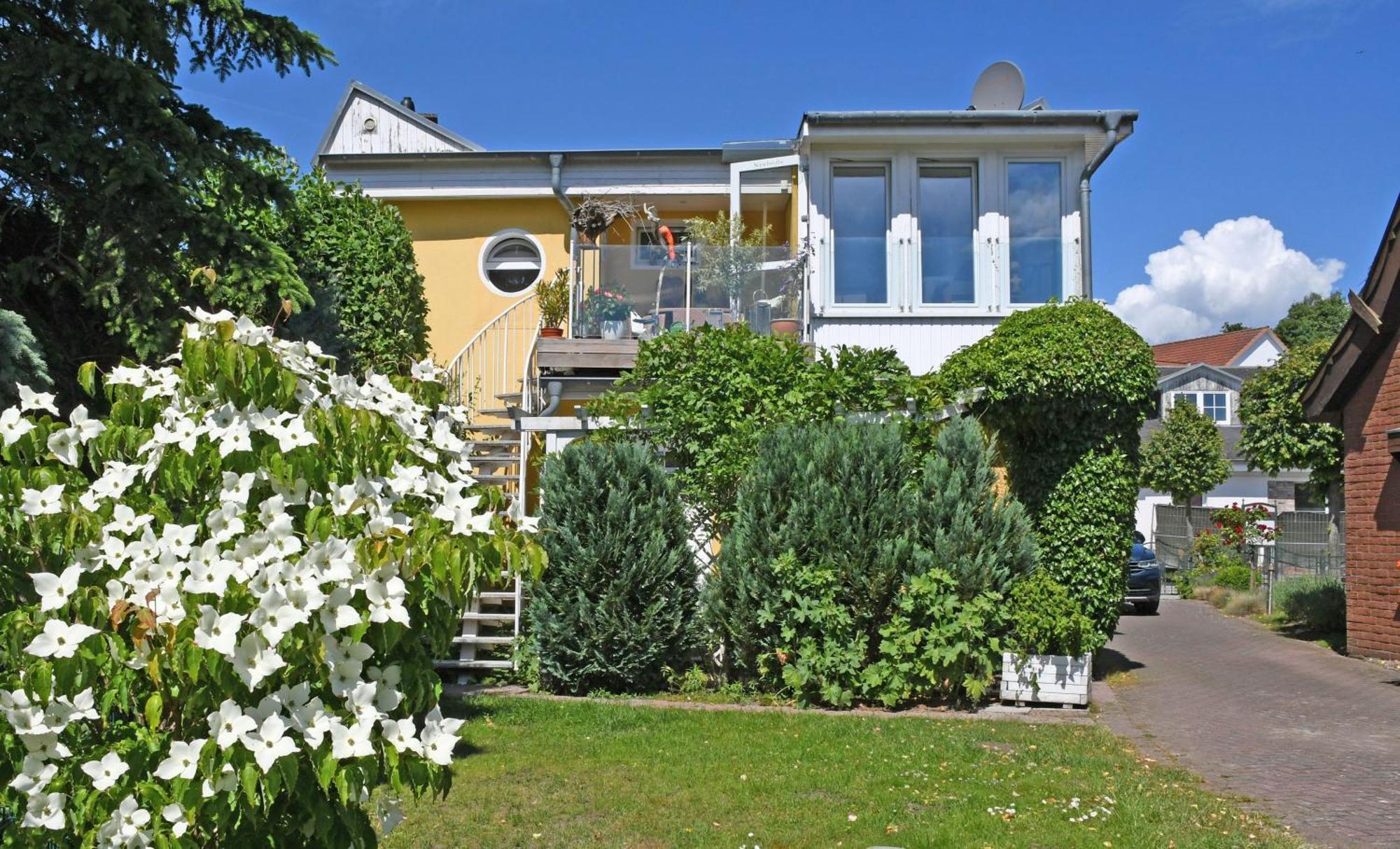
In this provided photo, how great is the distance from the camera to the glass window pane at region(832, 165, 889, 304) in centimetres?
1456

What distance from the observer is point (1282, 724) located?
32.3ft

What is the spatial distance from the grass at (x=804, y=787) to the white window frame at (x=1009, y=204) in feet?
21.6

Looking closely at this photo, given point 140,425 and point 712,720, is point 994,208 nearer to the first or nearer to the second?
point 712,720

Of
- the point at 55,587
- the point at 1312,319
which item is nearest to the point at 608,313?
the point at 55,587

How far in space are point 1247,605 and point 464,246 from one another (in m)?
15.2

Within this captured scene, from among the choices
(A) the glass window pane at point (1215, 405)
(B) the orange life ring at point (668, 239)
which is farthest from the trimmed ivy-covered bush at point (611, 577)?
(A) the glass window pane at point (1215, 405)

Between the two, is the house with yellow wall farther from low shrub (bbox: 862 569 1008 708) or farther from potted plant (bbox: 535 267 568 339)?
low shrub (bbox: 862 569 1008 708)

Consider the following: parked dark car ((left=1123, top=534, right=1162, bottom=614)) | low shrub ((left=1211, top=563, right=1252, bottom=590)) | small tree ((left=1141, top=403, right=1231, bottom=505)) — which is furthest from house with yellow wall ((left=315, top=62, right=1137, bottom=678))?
small tree ((left=1141, top=403, right=1231, bottom=505))

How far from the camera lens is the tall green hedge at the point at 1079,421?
1121 cm

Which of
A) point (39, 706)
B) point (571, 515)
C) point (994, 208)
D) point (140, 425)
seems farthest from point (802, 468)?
point (39, 706)

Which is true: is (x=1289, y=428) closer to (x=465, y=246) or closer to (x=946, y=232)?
(x=946, y=232)

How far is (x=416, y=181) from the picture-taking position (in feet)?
54.4

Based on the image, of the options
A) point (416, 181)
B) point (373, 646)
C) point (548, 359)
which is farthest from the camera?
point (416, 181)

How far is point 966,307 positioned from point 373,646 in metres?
12.1
